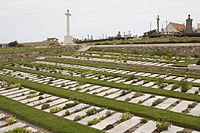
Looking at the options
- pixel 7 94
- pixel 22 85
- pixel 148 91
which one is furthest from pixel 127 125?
pixel 22 85

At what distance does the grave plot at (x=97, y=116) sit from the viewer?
254 inches

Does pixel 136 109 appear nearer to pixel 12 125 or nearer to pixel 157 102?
pixel 157 102

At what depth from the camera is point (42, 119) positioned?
7.24m

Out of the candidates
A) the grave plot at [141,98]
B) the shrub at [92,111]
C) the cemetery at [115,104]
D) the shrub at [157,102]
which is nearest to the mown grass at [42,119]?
the cemetery at [115,104]

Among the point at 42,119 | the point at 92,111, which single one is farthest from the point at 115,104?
the point at 42,119

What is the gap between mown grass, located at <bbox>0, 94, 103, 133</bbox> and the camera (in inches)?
251

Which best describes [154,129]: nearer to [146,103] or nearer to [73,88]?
[146,103]

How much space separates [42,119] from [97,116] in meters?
2.18

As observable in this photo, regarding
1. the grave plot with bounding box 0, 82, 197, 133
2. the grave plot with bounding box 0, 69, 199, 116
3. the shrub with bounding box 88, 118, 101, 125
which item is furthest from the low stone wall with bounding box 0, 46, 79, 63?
the shrub with bounding box 88, 118, 101, 125

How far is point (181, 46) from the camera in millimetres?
23703

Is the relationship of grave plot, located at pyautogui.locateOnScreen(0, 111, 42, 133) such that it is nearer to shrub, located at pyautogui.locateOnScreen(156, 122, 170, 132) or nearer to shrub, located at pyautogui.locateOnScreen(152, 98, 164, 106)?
shrub, located at pyautogui.locateOnScreen(156, 122, 170, 132)

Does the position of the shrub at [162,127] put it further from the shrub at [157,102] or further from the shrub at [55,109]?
the shrub at [55,109]

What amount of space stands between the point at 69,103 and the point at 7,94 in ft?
14.8

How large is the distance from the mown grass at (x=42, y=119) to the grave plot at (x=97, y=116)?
1.22ft
